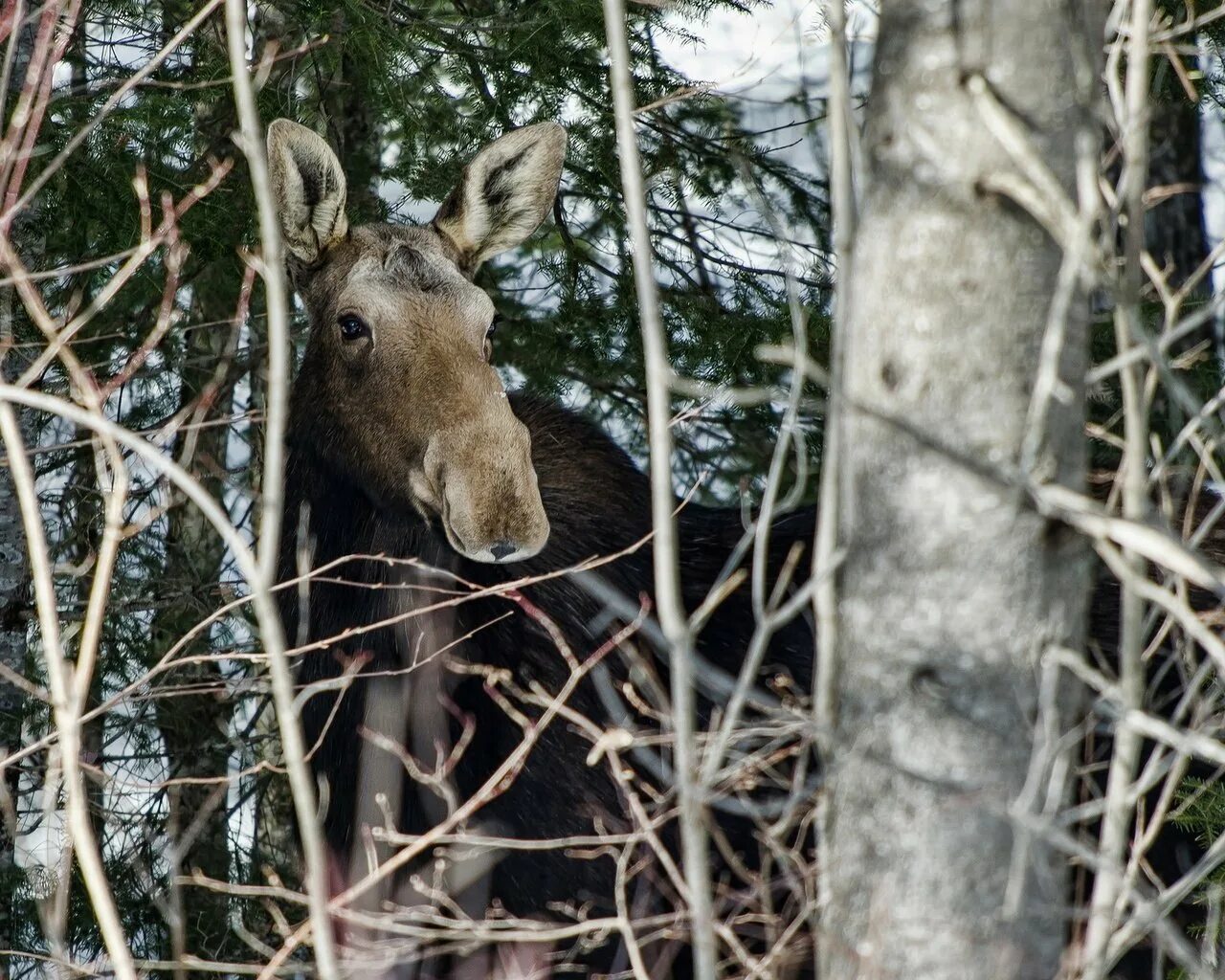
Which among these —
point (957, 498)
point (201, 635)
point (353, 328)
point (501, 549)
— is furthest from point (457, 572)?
point (957, 498)

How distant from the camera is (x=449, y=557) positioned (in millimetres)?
4430

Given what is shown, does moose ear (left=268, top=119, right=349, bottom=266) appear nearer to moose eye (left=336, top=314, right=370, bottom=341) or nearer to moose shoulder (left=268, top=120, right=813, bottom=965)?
moose shoulder (left=268, top=120, right=813, bottom=965)

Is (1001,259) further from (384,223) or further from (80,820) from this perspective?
(384,223)

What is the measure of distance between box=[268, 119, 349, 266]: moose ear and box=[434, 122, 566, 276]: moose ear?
41 cm

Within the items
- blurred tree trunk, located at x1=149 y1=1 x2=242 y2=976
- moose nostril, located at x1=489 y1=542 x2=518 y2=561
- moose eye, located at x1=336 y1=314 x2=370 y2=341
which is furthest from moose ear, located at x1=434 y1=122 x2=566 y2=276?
moose nostril, located at x1=489 y1=542 x2=518 y2=561

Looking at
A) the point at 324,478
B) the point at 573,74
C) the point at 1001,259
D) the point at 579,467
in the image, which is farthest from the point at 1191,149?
the point at 1001,259

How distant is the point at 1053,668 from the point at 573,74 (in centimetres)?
393

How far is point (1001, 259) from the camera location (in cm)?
228

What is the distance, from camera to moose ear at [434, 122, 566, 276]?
4930mm

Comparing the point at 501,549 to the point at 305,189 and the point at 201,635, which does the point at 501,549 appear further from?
the point at 201,635

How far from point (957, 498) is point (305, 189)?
123 inches

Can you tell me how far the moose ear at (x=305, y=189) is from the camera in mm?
4559

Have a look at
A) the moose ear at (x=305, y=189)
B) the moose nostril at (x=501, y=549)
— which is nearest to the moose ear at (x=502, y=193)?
the moose ear at (x=305, y=189)

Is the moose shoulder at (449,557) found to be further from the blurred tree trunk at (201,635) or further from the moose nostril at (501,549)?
the blurred tree trunk at (201,635)
